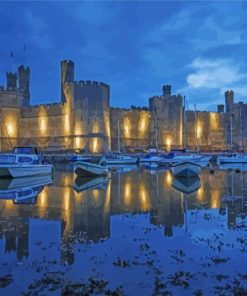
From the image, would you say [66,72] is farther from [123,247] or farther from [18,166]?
[123,247]

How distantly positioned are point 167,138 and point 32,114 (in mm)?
16118

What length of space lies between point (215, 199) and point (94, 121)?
97.9 ft

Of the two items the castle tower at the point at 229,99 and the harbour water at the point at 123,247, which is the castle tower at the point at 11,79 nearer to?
the castle tower at the point at 229,99

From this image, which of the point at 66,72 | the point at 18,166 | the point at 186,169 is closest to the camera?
the point at 18,166

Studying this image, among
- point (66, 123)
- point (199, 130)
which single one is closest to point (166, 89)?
point (199, 130)

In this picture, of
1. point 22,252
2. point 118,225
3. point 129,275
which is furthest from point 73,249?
point 118,225

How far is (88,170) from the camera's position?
17266 millimetres

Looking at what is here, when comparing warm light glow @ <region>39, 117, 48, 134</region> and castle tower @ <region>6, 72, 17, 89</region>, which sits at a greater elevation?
castle tower @ <region>6, 72, 17, 89</region>

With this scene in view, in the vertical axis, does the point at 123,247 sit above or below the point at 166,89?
below

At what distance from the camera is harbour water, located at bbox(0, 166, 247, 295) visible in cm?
348

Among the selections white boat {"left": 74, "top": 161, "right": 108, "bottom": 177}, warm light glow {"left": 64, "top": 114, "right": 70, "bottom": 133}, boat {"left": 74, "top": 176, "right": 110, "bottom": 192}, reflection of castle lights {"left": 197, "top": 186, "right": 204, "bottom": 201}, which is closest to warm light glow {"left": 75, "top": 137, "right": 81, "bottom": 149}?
warm light glow {"left": 64, "top": 114, "right": 70, "bottom": 133}

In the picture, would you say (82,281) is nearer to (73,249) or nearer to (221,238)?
(73,249)

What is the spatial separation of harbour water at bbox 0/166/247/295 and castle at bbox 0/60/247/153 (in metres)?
29.9

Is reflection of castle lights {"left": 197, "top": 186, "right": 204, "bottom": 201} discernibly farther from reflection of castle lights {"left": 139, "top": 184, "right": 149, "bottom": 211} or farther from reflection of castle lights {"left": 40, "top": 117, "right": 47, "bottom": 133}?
reflection of castle lights {"left": 40, "top": 117, "right": 47, "bottom": 133}
